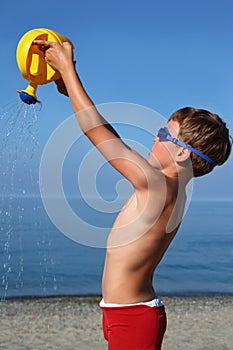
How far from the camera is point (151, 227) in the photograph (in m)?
3.12

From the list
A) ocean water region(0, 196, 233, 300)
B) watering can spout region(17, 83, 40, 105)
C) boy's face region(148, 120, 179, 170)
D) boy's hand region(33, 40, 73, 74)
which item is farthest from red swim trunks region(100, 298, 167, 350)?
ocean water region(0, 196, 233, 300)

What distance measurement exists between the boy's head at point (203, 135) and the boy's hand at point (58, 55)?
2.34ft

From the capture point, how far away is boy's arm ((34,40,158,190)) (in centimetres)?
268

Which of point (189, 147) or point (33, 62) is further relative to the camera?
point (189, 147)

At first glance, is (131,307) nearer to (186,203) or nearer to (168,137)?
(186,203)

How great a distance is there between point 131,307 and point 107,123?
981mm

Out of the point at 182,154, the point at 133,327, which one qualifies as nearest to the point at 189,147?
the point at 182,154

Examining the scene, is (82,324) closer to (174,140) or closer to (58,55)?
(174,140)

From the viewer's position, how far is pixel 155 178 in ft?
9.55

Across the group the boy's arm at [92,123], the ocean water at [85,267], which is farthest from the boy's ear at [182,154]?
the ocean water at [85,267]

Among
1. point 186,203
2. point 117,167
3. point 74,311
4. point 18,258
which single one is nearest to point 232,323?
point 74,311

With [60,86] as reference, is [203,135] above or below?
below

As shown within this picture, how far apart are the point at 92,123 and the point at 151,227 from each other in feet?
2.33

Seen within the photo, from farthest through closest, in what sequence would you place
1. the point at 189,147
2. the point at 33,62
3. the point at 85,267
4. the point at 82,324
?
the point at 85,267 < the point at 82,324 < the point at 189,147 < the point at 33,62
